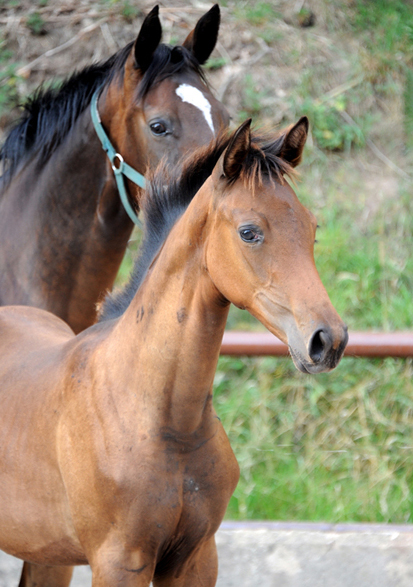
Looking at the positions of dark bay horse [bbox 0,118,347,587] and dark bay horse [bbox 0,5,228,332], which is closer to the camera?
dark bay horse [bbox 0,118,347,587]

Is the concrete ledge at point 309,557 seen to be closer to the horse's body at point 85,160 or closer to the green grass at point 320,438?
the green grass at point 320,438

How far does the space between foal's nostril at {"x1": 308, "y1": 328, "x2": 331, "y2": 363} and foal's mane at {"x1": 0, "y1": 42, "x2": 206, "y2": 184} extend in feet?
4.98

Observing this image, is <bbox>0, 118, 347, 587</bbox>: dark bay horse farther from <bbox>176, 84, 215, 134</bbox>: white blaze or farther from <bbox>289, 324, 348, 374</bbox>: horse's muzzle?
<bbox>176, 84, 215, 134</bbox>: white blaze

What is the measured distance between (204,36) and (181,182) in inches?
48.7

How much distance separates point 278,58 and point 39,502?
14.4 ft

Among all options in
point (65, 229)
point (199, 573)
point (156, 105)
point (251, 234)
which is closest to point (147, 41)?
point (156, 105)

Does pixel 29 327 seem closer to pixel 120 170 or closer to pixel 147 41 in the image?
pixel 120 170

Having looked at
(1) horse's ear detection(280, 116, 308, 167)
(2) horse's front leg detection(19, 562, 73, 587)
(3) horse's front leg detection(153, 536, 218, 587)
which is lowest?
(2) horse's front leg detection(19, 562, 73, 587)

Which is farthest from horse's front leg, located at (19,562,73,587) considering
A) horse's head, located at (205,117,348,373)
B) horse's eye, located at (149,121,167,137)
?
horse's eye, located at (149,121,167,137)

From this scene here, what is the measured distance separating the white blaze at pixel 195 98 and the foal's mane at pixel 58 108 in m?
0.10

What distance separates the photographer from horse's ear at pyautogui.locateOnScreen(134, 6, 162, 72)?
2.32 meters

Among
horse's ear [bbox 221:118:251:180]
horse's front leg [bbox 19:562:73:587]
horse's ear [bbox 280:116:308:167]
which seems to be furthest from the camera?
horse's front leg [bbox 19:562:73:587]

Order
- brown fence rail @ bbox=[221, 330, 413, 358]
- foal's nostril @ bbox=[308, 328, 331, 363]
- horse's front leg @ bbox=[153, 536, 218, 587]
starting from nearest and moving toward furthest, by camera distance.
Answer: foal's nostril @ bbox=[308, 328, 331, 363] → horse's front leg @ bbox=[153, 536, 218, 587] → brown fence rail @ bbox=[221, 330, 413, 358]

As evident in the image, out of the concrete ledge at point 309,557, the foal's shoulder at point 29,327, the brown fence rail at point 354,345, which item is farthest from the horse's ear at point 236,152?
the concrete ledge at point 309,557
